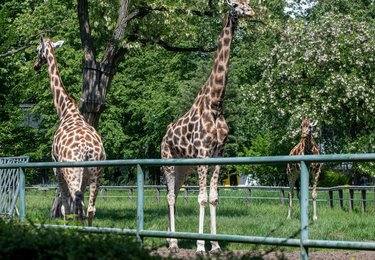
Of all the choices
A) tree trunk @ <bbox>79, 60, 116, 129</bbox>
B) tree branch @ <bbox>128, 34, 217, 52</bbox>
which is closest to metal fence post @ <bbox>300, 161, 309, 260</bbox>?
tree trunk @ <bbox>79, 60, 116, 129</bbox>

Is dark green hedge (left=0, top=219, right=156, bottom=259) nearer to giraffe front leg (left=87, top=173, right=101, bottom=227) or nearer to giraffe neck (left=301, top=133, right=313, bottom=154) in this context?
giraffe front leg (left=87, top=173, right=101, bottom=227)

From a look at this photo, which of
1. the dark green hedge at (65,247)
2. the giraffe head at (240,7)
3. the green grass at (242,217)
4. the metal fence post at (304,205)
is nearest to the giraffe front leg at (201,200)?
the green grass at (242,217)

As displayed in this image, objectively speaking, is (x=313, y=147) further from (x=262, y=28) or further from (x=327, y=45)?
(x=327, y=45)

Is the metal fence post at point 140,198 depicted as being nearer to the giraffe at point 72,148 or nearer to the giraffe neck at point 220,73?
the giraffe at point 72,148

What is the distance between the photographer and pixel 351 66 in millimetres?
42062

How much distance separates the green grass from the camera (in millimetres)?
9445

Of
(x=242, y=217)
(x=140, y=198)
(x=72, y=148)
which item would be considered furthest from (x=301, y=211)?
(x=72, y=148)

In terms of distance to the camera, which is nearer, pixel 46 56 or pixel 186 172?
pixel 186 172

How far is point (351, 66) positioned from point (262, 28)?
1942 centimetres

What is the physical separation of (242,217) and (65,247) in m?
3.47

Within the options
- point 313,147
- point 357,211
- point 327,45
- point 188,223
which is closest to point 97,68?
point 313,147

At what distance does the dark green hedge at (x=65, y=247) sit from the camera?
6555 millimetres

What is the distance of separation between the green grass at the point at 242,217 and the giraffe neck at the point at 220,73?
7.45 ft

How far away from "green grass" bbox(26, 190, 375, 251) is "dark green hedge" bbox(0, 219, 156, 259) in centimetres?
189
